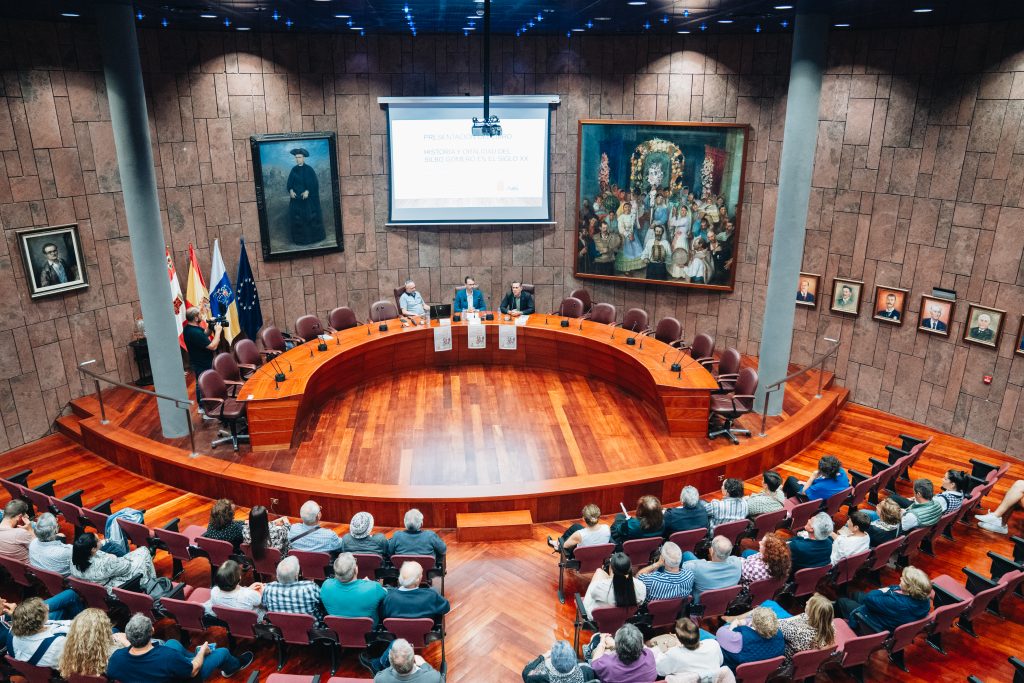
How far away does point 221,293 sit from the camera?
35.3 ft

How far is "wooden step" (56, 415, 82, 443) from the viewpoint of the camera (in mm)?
9219

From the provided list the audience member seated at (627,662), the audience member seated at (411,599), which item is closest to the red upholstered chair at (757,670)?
the audience member seated at (627,662)

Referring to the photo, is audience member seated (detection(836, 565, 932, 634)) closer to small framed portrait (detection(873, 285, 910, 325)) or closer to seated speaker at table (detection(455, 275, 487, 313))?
small framed portrait (detection(873, 285, 910, 325))

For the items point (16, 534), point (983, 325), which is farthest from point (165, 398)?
point (983, 325)

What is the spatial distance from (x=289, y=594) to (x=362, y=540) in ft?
2.67

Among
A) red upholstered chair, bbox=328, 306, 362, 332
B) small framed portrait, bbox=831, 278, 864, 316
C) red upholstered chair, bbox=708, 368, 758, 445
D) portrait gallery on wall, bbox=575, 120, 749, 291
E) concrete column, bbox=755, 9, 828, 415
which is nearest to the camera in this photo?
concrete column, bbox=755, 9, 828, 415

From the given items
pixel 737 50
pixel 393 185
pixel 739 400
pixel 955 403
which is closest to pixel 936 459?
pixel 955 403

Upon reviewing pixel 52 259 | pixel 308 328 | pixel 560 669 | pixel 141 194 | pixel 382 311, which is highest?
pixel 141 194

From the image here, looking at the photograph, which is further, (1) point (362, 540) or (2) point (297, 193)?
(2) point (297, 193)

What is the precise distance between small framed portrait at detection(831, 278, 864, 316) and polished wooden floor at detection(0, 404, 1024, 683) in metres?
1.92

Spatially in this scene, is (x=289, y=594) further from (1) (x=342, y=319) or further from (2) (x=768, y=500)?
(1) (x=342, y=319)

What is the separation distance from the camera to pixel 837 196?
10.5 metres

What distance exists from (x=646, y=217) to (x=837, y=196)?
2.98m

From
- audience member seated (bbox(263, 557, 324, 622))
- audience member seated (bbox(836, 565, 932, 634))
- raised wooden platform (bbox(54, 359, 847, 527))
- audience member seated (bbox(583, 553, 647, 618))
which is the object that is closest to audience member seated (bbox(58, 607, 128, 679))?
audience member seated (bbox(263, 557, 324, 622))
